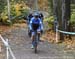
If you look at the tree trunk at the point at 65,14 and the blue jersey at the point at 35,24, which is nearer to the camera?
the blue jersey at the point at 35,24

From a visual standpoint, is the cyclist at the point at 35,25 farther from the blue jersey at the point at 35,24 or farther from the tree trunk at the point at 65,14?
the tree trunk at the point at 65,14

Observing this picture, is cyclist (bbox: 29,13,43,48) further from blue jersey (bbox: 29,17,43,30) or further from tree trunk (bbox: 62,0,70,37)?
tree trunk (bbox: 62,0,70,37)

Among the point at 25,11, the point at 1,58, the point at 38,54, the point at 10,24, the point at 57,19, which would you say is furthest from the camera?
the point at 25,11

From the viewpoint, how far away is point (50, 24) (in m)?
25.7

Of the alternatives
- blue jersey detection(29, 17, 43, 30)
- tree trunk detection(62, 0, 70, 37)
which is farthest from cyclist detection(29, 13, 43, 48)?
tree trunk detection(62, 0, 70, 37)

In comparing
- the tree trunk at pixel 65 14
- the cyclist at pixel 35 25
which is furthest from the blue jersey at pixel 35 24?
the tree trunk at pixel 65 14

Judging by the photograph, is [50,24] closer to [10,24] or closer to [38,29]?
[10,24]

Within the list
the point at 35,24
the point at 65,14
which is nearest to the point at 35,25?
the point at 35,24

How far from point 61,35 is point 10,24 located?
1447 centimetres

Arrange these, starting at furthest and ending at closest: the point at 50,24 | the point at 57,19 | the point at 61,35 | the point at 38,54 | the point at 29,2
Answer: the point at 29,2
the point at 50,24
the point at 57,19
the point at 61,35
the point at 38,54

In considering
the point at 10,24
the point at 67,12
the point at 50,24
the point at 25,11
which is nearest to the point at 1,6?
the point at 10,24

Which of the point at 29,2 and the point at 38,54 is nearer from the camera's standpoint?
the point at 38,54

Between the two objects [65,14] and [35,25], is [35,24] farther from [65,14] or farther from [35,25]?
[65,14]

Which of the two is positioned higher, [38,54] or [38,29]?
[38,29]
